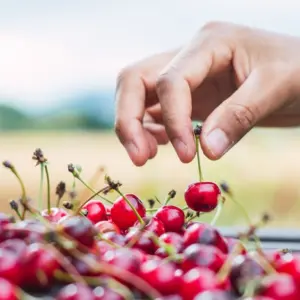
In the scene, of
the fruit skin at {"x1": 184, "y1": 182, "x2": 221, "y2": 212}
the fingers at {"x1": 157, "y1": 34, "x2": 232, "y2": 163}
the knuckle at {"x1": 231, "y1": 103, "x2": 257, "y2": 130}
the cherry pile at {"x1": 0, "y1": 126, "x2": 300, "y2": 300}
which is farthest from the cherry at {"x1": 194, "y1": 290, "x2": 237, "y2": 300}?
the knuckle at {"x1": 231, "y1": 103, "x2": 257, "y2": 130}

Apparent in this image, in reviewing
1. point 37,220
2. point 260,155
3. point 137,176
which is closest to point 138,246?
point 37,220

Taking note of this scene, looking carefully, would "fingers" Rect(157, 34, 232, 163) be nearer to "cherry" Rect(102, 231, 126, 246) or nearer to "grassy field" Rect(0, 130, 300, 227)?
"cherry" Rect(102, 231, 126, 246)

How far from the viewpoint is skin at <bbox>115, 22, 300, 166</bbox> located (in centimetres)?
85

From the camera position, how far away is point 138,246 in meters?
0.47

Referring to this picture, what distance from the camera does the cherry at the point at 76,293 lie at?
352 millimetres

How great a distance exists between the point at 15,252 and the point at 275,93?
0.64 m

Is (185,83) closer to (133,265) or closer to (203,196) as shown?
(203,196)

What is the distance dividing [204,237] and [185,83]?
463mm

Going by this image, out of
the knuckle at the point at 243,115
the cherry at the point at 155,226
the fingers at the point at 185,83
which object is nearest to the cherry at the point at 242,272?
the cherry at the point at 155,226

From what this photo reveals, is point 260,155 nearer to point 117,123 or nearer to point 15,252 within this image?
point 117,123

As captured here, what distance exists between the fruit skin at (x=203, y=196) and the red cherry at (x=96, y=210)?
0.23 ft

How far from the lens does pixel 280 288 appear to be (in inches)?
14.4

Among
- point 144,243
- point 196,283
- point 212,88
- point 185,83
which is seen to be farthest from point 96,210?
point 212,88

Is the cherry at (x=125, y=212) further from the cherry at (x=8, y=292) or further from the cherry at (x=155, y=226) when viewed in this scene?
the cherry at (x=8, y=292)
